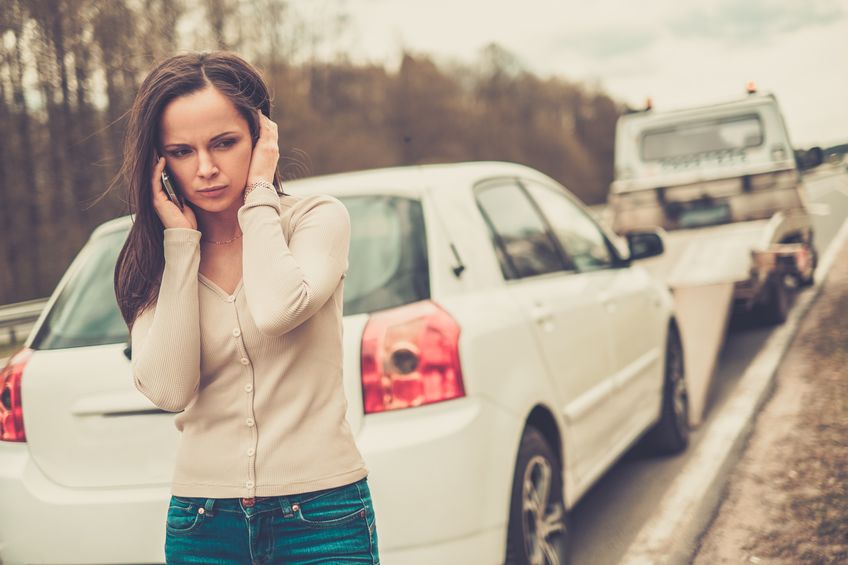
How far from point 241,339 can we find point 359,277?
4.68 feet

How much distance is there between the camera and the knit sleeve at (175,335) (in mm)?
1956

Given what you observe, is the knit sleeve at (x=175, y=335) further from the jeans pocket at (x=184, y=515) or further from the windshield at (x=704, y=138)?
the windshield at (x=704, y=138)

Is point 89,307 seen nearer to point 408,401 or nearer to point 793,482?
point 408,401

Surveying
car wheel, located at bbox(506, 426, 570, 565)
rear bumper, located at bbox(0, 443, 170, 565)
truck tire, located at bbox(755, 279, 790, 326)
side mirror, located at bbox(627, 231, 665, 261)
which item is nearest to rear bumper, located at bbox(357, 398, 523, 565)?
car wheel, located at bbox(506, 426, 570, 565)

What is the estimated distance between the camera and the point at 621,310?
494cm

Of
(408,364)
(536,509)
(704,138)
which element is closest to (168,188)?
(408,364)

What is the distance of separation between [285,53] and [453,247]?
39421 millimetres

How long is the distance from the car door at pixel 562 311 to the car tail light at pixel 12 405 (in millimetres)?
1803

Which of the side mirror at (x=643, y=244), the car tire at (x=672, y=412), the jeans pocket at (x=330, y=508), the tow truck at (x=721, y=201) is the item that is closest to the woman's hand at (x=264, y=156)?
the jeans pocket at (x=330, y=508)

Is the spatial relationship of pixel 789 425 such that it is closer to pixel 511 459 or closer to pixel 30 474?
pixel 511 459

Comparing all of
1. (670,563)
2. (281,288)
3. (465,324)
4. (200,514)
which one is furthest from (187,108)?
(670,563)

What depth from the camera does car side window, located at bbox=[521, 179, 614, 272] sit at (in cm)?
478

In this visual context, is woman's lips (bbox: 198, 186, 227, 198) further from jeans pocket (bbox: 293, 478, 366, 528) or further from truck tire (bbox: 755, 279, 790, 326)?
truck tire (bbox: 755, 279, 790, 326)

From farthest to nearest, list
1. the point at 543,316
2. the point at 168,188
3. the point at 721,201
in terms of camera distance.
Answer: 1. the point at 721,201
2. the point at 543,316
3. the point at 168,188
